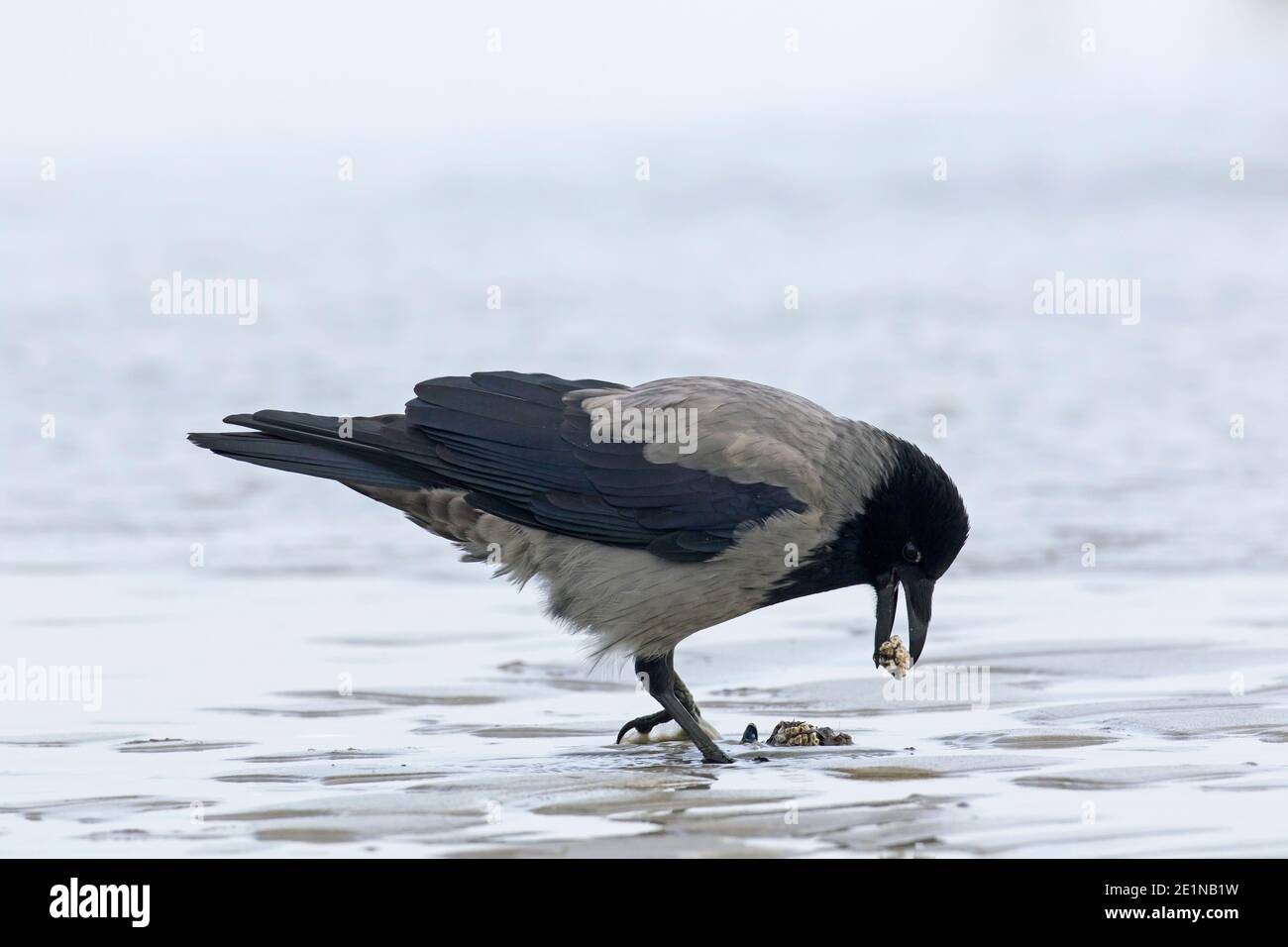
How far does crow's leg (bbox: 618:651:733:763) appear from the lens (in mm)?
5672

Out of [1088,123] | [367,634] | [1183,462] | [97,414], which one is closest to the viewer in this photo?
[367,634]

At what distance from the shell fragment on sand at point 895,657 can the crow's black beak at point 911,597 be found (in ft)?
0.08

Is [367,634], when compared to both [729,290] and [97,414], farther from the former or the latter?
[729,290]

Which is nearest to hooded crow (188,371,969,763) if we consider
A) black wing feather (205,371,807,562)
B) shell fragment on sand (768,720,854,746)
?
black wing feather (205,371,807,562)

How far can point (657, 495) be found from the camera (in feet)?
19.5

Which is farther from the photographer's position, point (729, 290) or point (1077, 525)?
point (729, 290)

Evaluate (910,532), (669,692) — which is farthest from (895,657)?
(669,692)

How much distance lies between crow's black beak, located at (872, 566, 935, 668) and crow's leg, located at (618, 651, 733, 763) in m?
0.69

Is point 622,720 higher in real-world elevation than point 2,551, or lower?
lower

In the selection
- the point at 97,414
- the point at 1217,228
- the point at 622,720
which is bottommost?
the point at 622,720

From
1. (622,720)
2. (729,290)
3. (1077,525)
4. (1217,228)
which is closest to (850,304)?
(729,290)

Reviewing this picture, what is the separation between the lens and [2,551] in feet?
30.3

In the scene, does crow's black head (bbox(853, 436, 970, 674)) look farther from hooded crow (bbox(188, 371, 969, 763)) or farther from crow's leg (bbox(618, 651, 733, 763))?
crow's leg (bbox(618, 651, 733, 763))

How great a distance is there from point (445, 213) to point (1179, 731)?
19.6 meters
